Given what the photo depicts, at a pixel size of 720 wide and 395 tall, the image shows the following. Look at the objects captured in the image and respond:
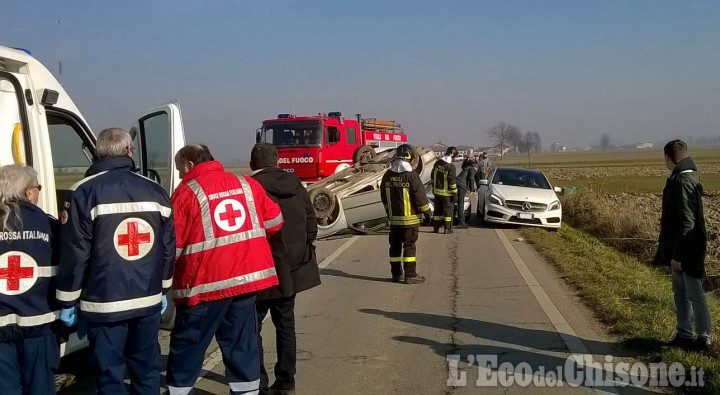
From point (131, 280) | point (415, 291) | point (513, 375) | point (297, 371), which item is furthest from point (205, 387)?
point (415, 291)

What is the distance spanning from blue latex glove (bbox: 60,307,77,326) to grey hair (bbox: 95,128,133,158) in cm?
89

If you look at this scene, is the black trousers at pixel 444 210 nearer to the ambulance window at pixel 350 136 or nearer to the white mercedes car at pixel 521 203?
the white mercedes car at pixel 521 203

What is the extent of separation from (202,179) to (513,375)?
114 inches

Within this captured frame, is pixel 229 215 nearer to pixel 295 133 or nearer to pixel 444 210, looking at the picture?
pixel 444 210

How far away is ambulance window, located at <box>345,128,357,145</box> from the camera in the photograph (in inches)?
808

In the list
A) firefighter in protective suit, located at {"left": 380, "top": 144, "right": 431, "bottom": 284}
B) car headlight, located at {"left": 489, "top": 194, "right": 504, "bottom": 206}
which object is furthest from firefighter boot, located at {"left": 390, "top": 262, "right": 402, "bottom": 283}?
car headlight, located at {"left": 489, "top": 194, "right": 504, "bottom": 206}

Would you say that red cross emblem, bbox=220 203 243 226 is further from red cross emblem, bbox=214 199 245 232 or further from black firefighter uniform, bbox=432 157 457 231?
black firefighter uniform, bbox=432 157 457 231

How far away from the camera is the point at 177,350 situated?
3959 millimetres

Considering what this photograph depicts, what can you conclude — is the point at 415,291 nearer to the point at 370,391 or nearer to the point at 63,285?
the point at 370,391

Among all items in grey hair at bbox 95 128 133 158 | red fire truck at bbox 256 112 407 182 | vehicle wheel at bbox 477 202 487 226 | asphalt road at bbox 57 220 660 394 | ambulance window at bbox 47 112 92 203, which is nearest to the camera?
grey hair at bbox 95 128 133 158

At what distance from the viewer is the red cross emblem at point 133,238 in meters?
3.54

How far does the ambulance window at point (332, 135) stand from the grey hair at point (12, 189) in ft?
51.8

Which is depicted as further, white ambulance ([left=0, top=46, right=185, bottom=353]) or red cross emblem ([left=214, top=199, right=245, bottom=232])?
white ambulance ([left=0, top=46, right=185, bottom=353])

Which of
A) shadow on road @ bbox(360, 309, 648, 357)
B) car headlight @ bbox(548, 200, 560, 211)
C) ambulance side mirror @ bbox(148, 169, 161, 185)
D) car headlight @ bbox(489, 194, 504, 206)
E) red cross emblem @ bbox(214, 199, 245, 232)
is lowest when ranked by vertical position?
shadow on road @ bbox(360, 309, 648, 357)
